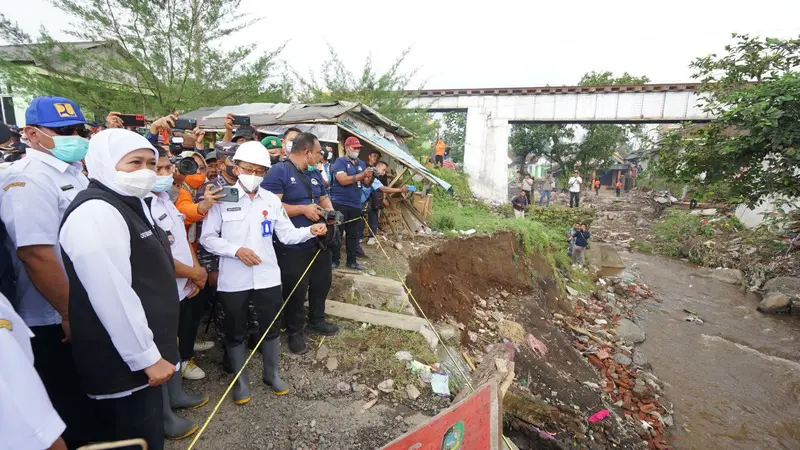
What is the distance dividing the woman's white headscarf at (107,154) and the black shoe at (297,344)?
85.4 inches

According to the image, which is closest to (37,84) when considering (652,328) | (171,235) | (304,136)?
(304,136)

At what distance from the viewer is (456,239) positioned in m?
8.07

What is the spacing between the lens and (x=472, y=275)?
7.72m

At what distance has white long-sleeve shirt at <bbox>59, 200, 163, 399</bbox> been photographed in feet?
4.67

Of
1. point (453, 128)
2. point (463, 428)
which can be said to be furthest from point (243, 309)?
point (453, 128)

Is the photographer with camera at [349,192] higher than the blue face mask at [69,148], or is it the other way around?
the blue face mask at [69,148]

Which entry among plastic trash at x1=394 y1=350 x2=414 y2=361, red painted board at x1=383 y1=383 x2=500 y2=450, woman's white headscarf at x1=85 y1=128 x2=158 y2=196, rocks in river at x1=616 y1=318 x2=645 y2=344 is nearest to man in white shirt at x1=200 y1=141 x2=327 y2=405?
woman's white headscarf at x1=85 y1=128 x2=158 y2=196

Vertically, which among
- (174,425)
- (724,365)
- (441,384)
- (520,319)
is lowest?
(724,365)

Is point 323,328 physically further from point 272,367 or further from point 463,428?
point 463,428

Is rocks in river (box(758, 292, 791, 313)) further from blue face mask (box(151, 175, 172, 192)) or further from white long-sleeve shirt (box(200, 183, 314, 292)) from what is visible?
blue face mask (box(151, 175, 172, 192))

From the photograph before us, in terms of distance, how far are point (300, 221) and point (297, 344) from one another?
3.63 feet

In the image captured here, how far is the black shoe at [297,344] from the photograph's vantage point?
3436mm

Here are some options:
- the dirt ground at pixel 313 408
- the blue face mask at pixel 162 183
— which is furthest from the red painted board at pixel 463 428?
the blue face mask at pixel 162 183

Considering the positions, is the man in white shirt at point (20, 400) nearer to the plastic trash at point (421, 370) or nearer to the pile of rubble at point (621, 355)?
the plastic trash at point (421, 370)
